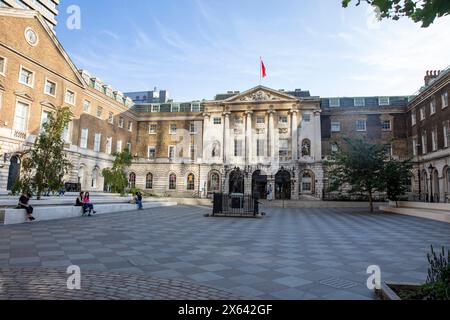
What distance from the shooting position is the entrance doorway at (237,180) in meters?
42.5

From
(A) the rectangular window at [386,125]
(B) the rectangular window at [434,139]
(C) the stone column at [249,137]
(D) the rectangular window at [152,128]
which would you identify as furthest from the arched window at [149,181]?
(B) the rectangular window at [434,139]

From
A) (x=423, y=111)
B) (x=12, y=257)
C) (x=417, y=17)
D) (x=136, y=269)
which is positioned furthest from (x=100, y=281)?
(x=423, y=111)

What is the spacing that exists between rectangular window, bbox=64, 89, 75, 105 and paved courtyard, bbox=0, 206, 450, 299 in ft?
83.2

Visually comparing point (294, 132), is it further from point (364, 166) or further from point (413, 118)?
point (364, 166)

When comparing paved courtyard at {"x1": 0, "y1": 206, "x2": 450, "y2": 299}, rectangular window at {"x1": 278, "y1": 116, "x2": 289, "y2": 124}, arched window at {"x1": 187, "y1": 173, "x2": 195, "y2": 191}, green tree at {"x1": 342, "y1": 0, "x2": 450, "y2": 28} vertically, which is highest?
rectangular window at {"x1": 278, "y1": 116, "x2": 289, "y2": 124}

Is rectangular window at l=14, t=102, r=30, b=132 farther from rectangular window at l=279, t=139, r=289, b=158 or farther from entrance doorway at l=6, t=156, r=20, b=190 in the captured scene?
rectangular window at l=279, t=139, r=289, b=158

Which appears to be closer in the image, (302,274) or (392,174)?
(302,274)

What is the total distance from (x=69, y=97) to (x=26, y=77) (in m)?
5.61

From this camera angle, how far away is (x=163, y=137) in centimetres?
4797

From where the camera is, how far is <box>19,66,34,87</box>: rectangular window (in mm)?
27142

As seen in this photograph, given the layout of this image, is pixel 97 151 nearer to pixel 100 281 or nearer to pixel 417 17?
pixel 100 281

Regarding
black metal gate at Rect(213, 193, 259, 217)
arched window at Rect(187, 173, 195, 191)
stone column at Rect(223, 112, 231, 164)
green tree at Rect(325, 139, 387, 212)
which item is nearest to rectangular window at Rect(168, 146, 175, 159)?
arched window at Rect(187, 173, 195, 191)

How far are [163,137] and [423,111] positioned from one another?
36972 millimetres

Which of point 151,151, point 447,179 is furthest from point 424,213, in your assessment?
point 151,151
